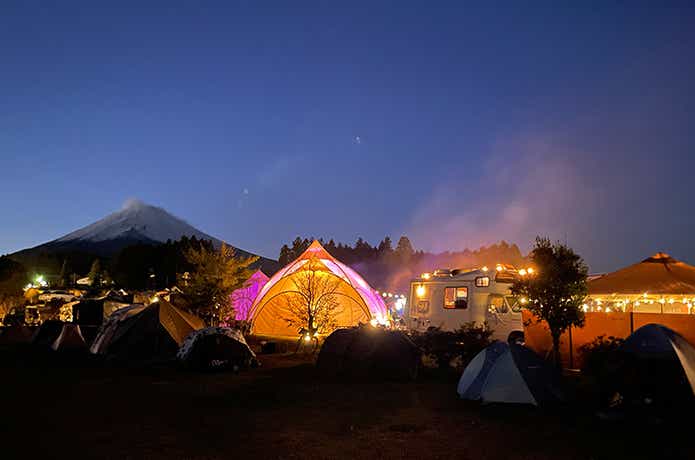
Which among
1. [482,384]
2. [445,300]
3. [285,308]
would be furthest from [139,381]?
[285,308]

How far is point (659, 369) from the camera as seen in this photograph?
370 inches

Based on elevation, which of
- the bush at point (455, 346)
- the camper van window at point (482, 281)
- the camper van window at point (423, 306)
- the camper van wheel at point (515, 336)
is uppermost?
the camper van window at point (482, 281)

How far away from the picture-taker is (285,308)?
27.4 meters

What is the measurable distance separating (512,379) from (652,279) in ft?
31.2

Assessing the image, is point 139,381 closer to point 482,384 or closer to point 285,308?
point 482,384

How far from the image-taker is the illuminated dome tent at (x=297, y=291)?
1009 inches

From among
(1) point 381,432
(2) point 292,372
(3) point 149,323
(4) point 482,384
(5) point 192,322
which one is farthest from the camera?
(5) point 192,322

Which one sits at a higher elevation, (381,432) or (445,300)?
(445,300)

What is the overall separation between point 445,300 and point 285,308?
978 cm

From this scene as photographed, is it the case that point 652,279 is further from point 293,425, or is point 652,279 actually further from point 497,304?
point 293,425

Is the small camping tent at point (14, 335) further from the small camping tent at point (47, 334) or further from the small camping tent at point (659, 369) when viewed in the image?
the small camping tent at point (659, 369)

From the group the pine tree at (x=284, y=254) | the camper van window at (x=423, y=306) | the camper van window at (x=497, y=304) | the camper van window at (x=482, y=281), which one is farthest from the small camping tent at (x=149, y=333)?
the pine tree at (x=284, y=254)

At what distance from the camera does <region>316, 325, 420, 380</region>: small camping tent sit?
532 inches

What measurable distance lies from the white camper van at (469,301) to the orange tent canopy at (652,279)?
302cm
